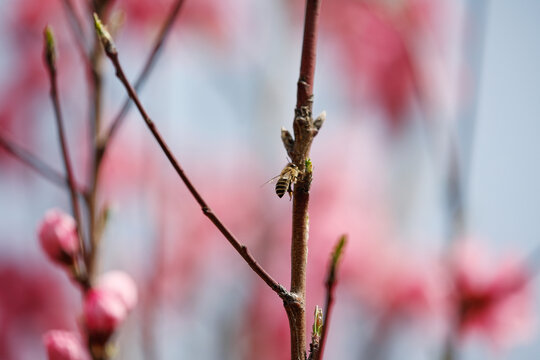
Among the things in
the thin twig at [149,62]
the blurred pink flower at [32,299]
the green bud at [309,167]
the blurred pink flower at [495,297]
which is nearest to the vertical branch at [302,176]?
the green bud at [309,167]

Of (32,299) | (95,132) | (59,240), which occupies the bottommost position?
(59,240)

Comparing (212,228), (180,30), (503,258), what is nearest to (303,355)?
(503,258)

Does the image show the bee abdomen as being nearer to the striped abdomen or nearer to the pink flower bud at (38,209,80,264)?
the striped abdomen

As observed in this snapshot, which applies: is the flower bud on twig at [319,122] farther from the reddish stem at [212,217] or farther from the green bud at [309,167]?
the reddish stem at [212,217]

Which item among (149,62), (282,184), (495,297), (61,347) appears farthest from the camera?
(495,297)

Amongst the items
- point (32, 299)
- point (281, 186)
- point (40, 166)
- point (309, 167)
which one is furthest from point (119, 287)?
point (32, 299)

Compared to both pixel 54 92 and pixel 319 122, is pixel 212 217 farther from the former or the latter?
pixel 54 92
